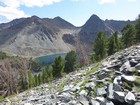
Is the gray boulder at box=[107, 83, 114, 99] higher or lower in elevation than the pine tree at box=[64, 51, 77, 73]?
higher

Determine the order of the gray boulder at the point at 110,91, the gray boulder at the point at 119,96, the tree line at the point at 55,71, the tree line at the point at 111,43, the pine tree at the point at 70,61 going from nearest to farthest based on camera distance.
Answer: the gray boulder at the point at 119,96 → the gray boulder at the point at 110,91 → the tree line at the point at 55,71 → the tree line at the point at 111,43 → the pine tree at the point at 70,61

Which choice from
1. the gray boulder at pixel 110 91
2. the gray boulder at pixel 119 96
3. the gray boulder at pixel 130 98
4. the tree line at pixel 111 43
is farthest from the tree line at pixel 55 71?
the gray boulder at pixel 130 98

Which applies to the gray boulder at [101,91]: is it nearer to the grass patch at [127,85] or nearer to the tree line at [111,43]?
the grass patch at [127,85]

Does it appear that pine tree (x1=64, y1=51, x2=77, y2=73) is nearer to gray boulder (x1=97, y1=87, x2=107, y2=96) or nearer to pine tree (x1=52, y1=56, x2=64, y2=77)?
pine tree (x1=52, y1=56, x2=64, y2=77)

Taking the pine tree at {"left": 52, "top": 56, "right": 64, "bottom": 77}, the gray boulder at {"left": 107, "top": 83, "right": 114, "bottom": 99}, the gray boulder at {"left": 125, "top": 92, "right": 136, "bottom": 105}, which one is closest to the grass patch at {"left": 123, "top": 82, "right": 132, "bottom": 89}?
the gray boulder at {"left": 107, "top": 83, "right": 114, "bottom": 99}

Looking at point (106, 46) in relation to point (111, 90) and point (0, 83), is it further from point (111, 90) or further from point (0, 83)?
point (111, 90)

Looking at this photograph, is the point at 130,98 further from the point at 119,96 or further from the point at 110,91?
the point at 110,91

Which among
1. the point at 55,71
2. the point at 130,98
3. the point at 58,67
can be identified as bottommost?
the point at 55,71

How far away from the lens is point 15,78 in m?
82.8

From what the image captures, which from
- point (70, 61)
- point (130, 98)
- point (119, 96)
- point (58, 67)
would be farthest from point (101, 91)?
point (70, 61)

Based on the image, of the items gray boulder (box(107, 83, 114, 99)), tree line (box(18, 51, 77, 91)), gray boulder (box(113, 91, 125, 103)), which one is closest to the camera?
gray boulder (box(113, 91, 125, 103))

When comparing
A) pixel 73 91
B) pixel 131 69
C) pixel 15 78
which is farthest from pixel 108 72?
pixel 15 78

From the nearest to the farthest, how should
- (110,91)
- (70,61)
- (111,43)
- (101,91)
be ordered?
(110,91), (101,91), (111,43), (70,61)

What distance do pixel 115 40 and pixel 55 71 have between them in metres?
27.8
